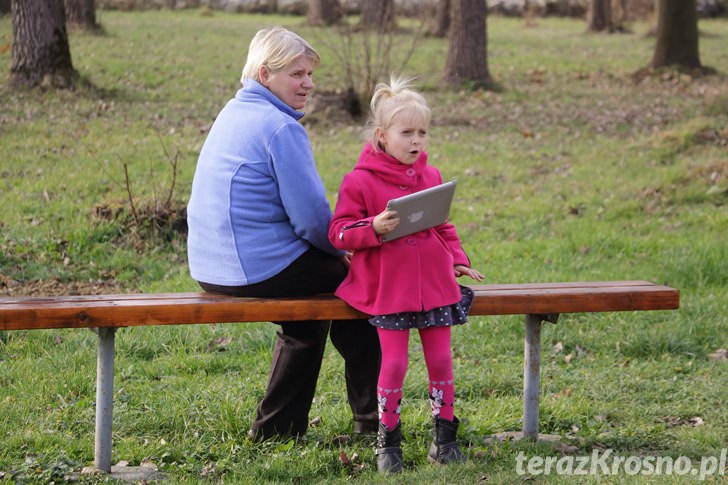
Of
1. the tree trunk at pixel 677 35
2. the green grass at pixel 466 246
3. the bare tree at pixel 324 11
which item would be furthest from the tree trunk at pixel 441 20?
the tree trunk at pixel 677 35

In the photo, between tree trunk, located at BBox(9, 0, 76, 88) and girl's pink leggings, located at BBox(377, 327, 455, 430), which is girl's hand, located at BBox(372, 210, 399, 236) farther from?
tree trunk, located at BBox(9, 0, 76, 88)

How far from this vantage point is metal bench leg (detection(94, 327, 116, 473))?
3922 millimetres

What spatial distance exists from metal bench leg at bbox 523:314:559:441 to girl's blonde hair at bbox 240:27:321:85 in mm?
1586

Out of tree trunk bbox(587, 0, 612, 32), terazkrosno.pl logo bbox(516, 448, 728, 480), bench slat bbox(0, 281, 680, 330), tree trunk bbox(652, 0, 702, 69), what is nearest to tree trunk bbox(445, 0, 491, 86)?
tree trunk bbox(652, 0, 702, 69)

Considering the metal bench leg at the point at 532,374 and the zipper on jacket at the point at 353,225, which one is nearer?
the zipper on jacket at the point at 353,225

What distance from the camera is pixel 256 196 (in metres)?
4.03

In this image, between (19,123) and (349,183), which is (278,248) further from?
(19,123)

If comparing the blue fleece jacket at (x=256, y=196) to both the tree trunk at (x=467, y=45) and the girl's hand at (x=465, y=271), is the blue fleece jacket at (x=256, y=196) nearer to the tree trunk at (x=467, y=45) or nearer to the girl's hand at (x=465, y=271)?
the girl's hand at (x=465, y=271)

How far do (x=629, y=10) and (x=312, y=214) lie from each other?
23.8 meters

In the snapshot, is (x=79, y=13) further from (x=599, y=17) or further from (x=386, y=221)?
(x=386, y=221)

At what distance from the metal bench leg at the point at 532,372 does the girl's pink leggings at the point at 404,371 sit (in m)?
0.48

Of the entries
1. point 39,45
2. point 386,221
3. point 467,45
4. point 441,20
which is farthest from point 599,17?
point 386,221

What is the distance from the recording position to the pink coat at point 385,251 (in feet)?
12.9

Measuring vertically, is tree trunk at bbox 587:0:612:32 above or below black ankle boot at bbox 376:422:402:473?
above
